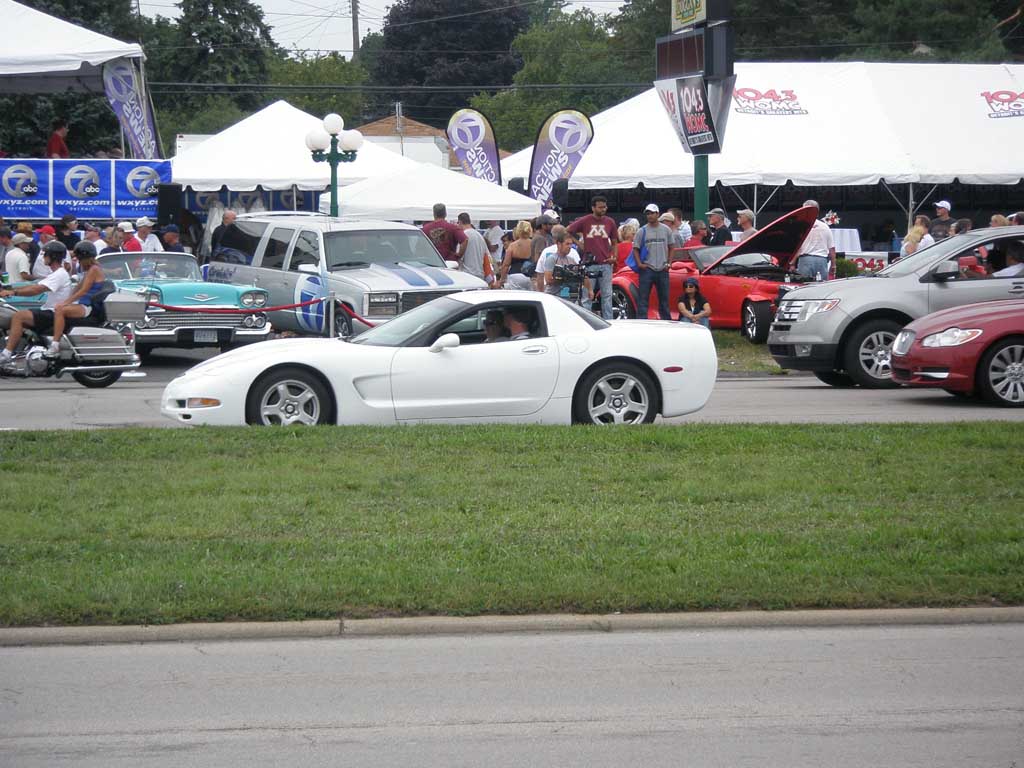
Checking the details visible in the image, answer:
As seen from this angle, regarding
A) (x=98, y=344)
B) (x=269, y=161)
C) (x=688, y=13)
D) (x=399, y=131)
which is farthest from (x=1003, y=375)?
(x=399, y=131)

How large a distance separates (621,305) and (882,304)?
6.15 meters

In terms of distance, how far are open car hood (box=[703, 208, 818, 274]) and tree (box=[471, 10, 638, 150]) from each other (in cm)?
6286

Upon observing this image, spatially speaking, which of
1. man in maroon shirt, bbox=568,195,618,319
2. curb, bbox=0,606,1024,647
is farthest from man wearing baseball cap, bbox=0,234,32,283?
curb, bbox=0,606,1024,647

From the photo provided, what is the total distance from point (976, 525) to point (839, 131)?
25869 millimetres

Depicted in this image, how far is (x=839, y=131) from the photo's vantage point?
105 ft

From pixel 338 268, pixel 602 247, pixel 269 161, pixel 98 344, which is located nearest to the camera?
pixel 98 344

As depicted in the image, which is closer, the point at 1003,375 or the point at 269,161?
the point at 1003,375

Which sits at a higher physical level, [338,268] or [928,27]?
[928,27]

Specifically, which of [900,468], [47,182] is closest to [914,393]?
[900,468]

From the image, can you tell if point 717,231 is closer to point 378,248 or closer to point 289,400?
point 378,248

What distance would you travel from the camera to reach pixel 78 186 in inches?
964

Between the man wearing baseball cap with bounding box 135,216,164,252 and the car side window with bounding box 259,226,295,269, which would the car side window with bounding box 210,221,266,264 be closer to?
the car side window with bounding box 259,226,295,269

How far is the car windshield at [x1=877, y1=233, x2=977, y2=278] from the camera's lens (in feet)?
51.0

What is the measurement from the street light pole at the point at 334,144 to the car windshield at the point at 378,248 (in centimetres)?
529
